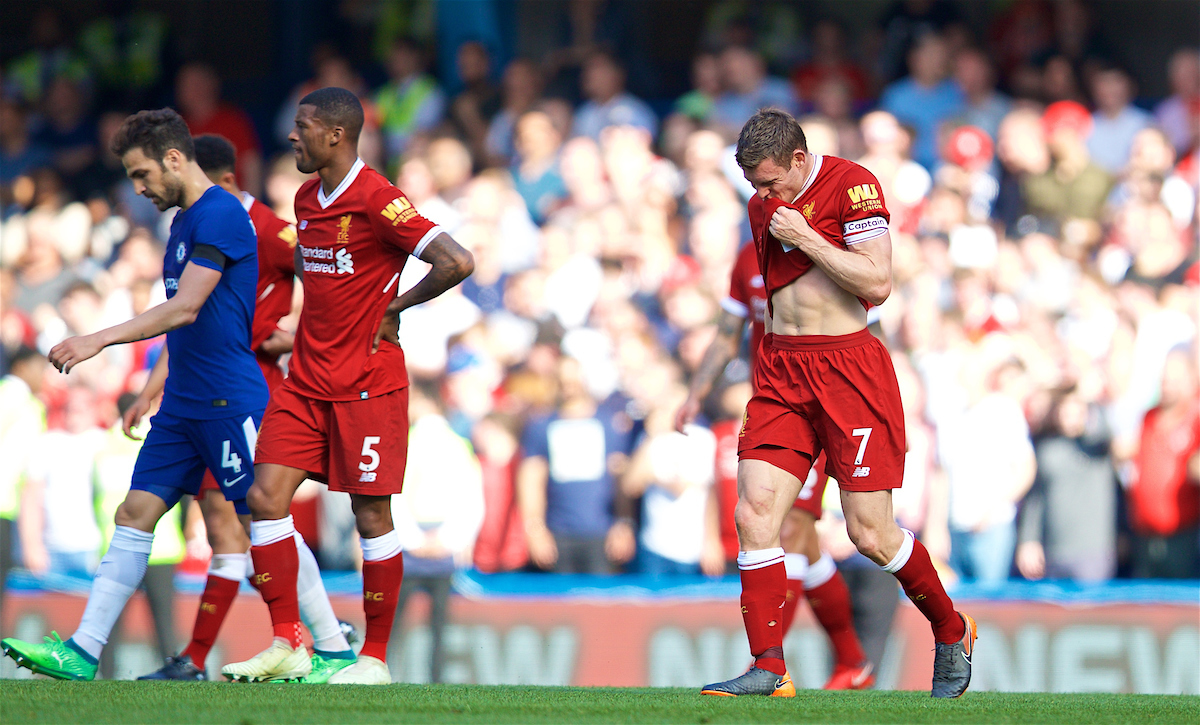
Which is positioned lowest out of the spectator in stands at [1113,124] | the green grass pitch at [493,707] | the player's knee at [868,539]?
the green grass pitch at [493,707]

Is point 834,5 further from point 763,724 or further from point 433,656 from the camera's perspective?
point 763,724

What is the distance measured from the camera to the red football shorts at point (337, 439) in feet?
19.7

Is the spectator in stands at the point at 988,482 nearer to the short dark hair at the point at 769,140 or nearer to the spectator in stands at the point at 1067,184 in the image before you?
the spectator in stands at the point at 1067,184

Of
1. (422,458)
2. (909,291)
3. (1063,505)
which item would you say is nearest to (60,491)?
(422,458)

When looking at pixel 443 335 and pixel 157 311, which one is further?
pixel 443 335

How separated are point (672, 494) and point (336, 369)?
4216mm

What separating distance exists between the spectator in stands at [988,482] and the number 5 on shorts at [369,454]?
4.96 meters

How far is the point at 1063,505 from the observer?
9.53 m

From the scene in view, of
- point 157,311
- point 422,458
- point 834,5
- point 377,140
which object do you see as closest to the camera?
point 157,311

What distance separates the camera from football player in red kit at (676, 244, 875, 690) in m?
7.32

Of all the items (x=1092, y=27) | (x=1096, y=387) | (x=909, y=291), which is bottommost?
(x=1096, y=387)

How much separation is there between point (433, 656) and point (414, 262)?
364 centimetres

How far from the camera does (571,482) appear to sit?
9.94m

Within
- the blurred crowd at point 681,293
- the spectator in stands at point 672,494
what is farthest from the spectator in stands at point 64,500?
the spectator in stands at point 672,494
